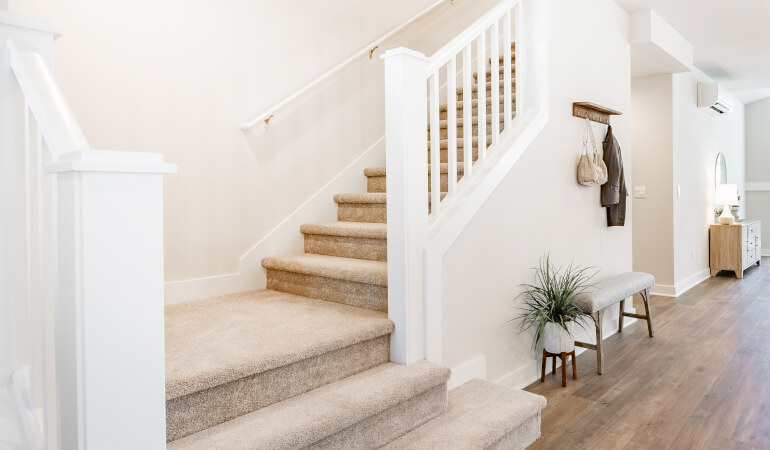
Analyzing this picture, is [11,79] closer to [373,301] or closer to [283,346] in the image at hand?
[283,346]

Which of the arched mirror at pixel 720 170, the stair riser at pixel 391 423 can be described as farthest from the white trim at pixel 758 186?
the stair riser at pixel 391 423

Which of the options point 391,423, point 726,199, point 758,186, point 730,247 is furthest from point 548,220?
point 758,186

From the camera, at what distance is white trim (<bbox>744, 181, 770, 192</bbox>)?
8812 millimetres

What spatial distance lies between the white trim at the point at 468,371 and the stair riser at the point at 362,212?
95 centimetres

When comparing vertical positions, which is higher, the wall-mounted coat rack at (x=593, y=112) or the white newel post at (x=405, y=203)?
the wall-mounted coat rack at (x=593, y=112)

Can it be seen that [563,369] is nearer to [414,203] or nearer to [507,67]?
[414,203]

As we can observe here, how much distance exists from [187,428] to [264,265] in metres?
1.47

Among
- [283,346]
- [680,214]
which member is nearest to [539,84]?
[283,346]

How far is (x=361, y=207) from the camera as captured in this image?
323 centimetres

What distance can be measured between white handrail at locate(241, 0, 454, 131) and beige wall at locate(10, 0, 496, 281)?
5 cm

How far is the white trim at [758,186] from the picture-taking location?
347 inches

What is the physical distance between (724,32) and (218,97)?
4.79m

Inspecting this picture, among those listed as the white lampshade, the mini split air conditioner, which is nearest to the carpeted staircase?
the mini split air conditioner

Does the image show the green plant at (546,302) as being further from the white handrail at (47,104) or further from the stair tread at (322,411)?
the white handrail at (47,104)
